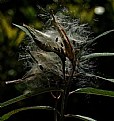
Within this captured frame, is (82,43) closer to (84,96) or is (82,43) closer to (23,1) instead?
(84,96)

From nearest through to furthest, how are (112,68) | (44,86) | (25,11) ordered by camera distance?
(44,86)
(112,68)
(25,11)

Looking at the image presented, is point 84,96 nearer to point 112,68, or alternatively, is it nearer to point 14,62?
point 112,68

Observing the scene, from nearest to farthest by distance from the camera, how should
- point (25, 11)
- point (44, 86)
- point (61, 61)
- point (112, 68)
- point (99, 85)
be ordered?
1. point (61, 61)
2. point (44, 86)
3. point (99, 85)
4. point (112, 68)
5. point (25, 11)

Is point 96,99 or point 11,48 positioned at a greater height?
point 11,48

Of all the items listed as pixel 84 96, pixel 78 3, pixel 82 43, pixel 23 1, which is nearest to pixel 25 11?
pixel 23 1

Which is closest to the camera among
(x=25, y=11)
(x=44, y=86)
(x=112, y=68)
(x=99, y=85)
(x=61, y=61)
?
(x=61, y=61)

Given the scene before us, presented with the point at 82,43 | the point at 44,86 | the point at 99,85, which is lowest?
the point at 99,85

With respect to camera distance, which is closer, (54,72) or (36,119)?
(54,72)

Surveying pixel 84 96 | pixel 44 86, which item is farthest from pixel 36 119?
pixel 44 86

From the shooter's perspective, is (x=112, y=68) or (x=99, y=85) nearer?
(x=99, y=85)
